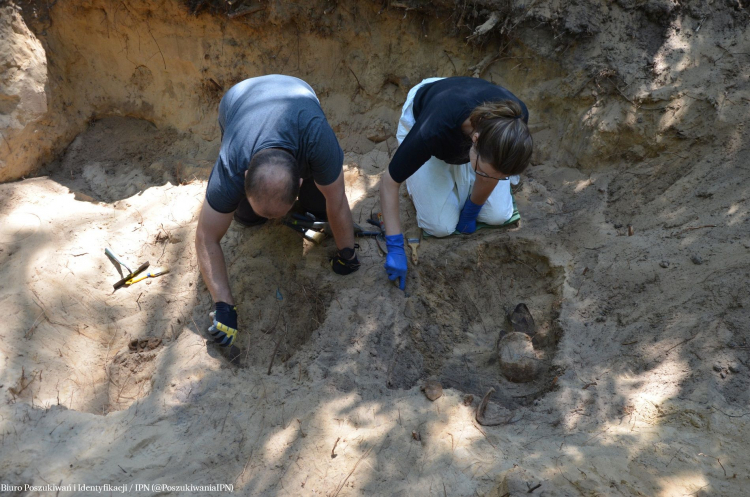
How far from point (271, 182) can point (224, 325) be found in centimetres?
91

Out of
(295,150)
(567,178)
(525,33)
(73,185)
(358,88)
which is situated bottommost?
(73,185)

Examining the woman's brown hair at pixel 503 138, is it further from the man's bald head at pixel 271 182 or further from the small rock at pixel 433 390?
the small rock at pixel 433 390

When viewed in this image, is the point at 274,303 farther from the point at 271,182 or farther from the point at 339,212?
the point at 271,182

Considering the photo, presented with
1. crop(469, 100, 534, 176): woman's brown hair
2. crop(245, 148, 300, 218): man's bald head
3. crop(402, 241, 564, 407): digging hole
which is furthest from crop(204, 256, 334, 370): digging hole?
crop(469, 100, 534, 176): woman's brown hair

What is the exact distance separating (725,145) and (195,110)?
3725 millimetres

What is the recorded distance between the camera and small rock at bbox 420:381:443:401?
2.34m

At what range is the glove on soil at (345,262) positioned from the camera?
2.90 m

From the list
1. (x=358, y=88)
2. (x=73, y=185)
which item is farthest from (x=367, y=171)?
(x=73, y=185)

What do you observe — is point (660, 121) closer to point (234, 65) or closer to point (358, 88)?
point (358, 88)

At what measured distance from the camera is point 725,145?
309 cm

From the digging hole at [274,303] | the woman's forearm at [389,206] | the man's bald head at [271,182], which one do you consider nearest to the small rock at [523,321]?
the woman's forearm at [389,206]

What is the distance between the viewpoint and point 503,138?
2320 millimetres

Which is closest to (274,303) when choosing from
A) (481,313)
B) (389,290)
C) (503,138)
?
(389,290)

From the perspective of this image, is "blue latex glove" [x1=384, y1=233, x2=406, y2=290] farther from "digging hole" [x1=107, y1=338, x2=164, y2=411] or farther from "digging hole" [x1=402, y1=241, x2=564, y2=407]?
"digging hole" [x1=107, y1=338, x2=164, y2=411]
